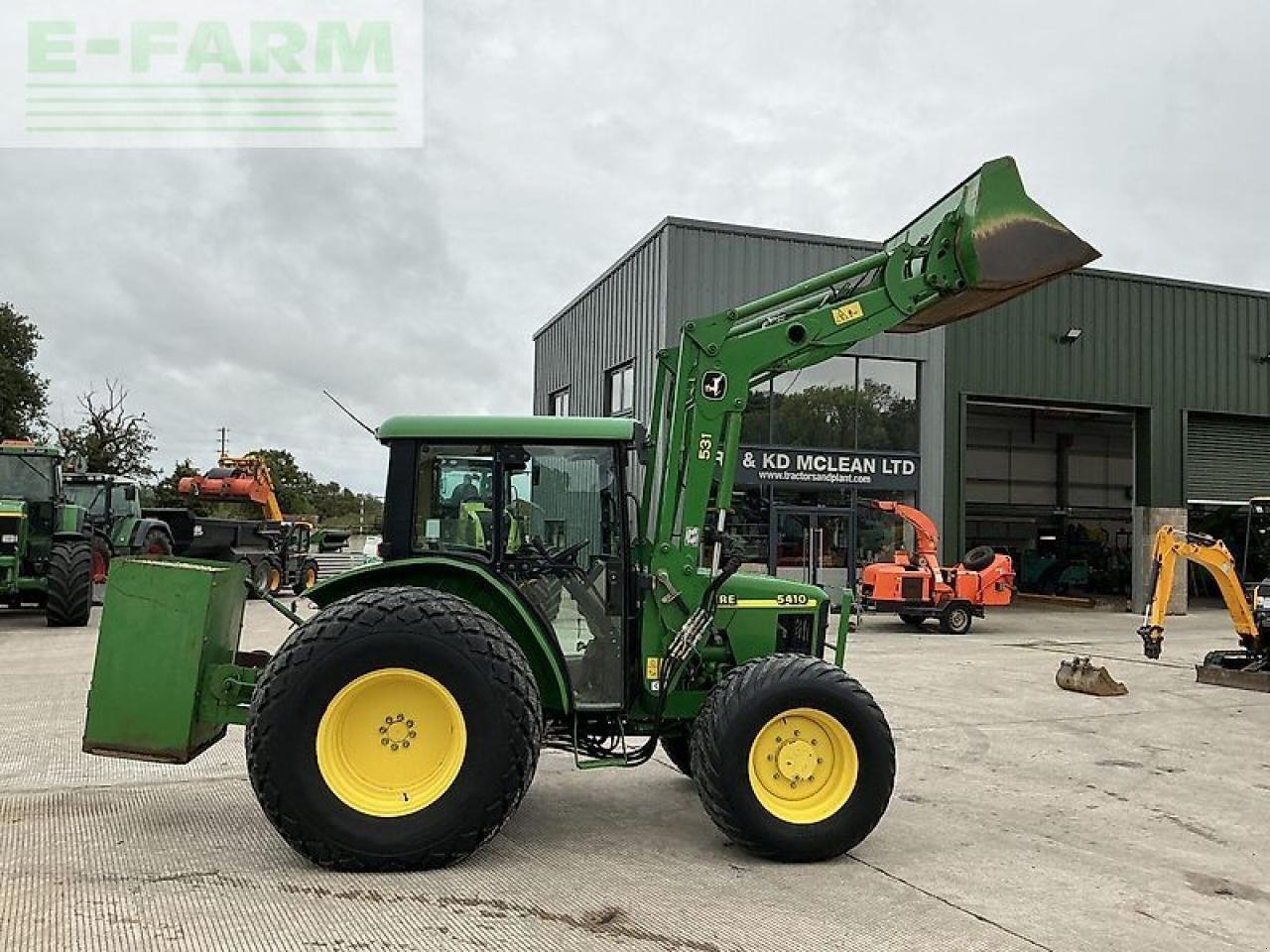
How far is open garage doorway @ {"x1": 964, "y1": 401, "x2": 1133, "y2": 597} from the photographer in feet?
99.0

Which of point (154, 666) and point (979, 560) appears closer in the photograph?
point (154, 666)

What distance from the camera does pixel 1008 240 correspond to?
5461 millimetres

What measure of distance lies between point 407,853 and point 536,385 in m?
23.9

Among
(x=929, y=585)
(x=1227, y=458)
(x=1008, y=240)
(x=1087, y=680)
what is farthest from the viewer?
(x=1227, y=458)

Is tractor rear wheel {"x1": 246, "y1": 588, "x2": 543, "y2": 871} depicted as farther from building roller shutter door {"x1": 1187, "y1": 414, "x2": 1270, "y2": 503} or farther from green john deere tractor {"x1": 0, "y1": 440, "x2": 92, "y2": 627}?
building roller shutter door {"x1": 1187, "y1": 414, "x2": 1270, "y2": 503}

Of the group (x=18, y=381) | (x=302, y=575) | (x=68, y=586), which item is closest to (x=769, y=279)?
(x=302, y=575)

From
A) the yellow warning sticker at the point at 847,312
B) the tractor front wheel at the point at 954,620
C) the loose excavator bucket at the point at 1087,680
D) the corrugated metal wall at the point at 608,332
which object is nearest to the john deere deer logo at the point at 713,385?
the yellow warning sticker at the point at 847,312

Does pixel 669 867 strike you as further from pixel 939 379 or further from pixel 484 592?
pixel 939 379

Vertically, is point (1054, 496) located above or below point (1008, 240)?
above

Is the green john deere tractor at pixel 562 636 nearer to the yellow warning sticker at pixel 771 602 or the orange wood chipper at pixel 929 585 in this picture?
the yellow warning sticker at pixel 771 602

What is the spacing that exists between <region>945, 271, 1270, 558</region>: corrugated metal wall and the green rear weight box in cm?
1839

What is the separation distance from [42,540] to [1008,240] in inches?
586

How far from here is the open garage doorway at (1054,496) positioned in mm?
30188

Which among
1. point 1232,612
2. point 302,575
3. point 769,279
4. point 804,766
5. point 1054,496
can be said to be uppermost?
point 769,279
